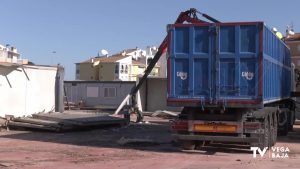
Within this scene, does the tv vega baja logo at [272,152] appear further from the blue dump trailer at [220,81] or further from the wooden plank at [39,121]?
the wooden plank at [39,121]

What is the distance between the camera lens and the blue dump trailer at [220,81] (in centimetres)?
1511

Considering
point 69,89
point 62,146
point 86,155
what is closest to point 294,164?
point 86,155

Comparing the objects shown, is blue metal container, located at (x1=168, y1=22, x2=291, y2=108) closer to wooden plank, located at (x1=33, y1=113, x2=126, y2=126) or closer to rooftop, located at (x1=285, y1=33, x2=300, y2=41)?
wooden plank, located at (x1=33, y1=113, x2=126, y2=126)

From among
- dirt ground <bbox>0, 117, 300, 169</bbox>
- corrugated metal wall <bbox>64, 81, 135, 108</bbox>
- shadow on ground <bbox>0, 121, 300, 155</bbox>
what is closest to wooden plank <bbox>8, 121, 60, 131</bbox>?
shadow on ground <bbox>0, 121, 300, 155</bbox>

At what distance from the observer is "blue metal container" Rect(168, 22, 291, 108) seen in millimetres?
15086

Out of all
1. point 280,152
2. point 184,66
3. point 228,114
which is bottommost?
point 280,152

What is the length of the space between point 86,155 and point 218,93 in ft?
13.7

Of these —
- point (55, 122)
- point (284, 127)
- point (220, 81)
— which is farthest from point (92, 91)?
point (220, 81)

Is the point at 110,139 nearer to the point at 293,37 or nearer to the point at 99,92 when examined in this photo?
the point at 99,92

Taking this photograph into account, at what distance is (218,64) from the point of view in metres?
15.3

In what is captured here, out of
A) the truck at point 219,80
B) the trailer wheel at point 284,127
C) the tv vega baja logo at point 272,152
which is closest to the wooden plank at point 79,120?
the trailer wheel at point 284,127

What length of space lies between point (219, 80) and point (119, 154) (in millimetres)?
3603

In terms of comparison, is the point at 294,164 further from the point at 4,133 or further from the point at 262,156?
the point at 4,133

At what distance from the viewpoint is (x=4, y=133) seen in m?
22.5
